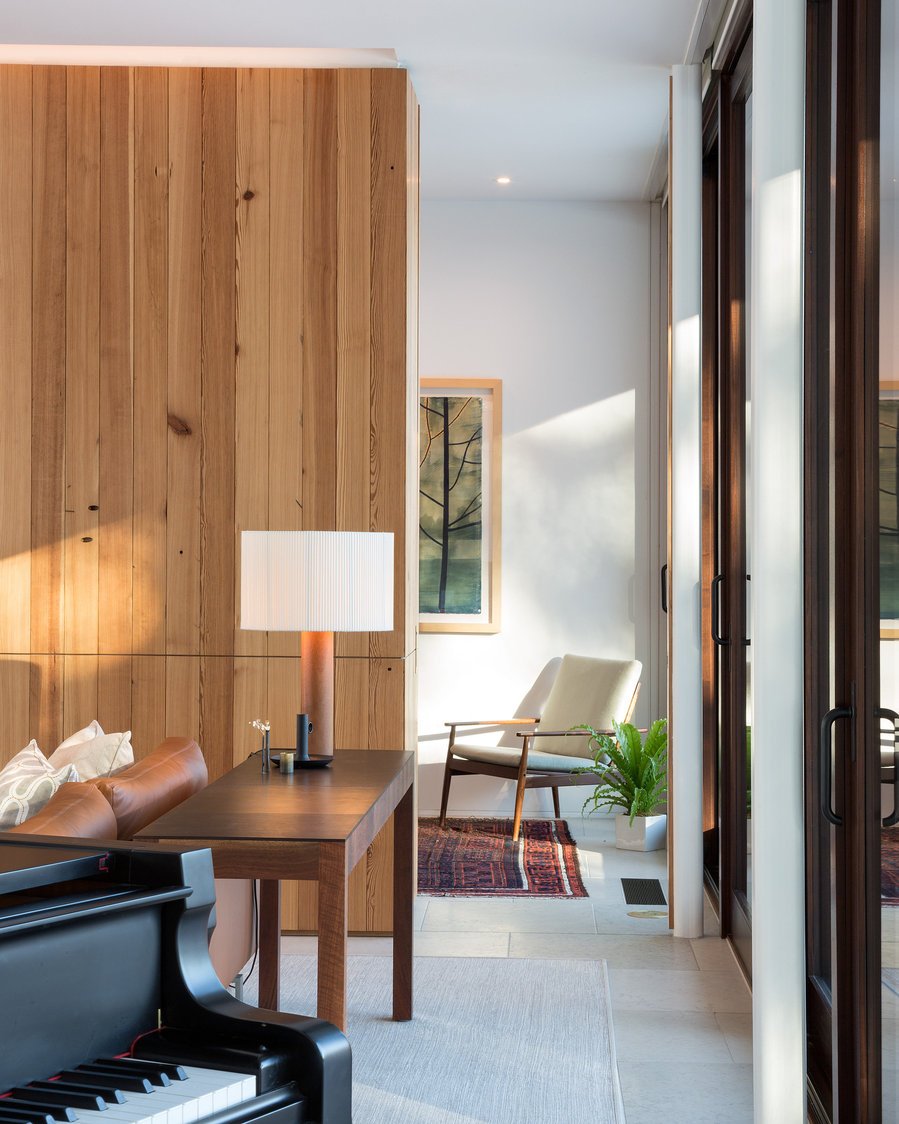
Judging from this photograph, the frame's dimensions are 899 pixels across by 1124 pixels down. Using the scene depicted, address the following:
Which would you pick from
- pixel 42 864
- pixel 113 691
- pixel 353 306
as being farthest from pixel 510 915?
pixel 42 864

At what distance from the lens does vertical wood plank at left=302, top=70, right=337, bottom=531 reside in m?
4.04

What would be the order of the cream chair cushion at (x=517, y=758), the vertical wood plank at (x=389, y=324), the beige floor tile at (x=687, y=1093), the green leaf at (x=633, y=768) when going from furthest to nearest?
the cream chair cushion at (x=517, y=758)
the green leaf at (x=633, y=768)
the vertical wood plank at (x=389, y=324)
the beige floor tile at (x=687, y=1093)

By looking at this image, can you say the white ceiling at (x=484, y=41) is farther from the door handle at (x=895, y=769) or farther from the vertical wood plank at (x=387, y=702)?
the door handle at (x=895, y=769)

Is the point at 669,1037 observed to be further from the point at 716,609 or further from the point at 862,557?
the point at 862,557

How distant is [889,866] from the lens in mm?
2049

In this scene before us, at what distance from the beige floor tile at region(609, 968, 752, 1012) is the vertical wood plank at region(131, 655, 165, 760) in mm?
1734

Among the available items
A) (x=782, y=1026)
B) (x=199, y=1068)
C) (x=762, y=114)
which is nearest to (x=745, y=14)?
(x=762, y=114)

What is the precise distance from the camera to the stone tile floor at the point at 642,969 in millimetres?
2855

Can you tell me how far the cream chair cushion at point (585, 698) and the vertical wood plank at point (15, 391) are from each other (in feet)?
8.80

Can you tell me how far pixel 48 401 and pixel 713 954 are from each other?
2.94 meters

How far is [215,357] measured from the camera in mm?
4047

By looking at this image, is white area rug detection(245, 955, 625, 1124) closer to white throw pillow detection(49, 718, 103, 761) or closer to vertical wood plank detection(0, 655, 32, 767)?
white throw pillow detection(49, 718, 103, 761)

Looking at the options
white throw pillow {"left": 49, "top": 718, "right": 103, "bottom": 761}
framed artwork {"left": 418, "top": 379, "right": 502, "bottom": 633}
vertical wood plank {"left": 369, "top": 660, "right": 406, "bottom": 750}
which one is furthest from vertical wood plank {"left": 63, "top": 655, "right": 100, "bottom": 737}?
framed artwork {"left": 418, "top": 379, "right": 502, "bottom": 633}

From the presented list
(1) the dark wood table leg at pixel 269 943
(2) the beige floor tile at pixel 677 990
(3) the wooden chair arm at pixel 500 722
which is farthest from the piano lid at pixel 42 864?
(3) the wooden chair arm at pixel 500 722
